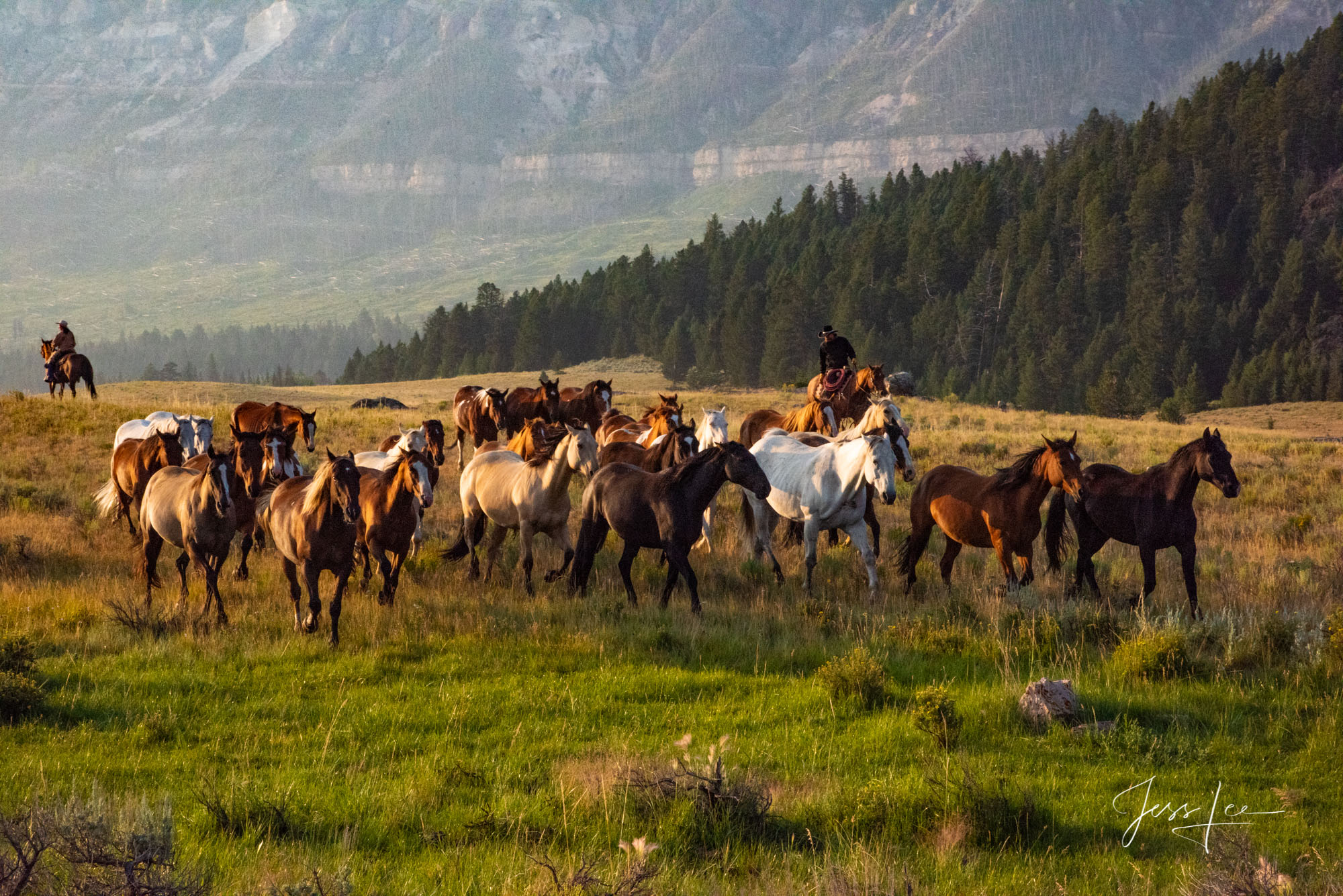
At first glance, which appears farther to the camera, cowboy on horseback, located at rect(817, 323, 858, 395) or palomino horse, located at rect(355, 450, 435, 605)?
cowboy on horseback, located at rect(817, 323, 858, 395)

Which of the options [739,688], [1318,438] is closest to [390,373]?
[1318,438]

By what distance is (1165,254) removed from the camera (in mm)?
88000

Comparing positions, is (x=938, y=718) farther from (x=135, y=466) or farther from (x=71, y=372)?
(x=71, y=372)

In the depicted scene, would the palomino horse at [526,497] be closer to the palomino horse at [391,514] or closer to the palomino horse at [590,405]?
the palomino horse at [391,514]

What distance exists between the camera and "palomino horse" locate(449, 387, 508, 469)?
2428 cm

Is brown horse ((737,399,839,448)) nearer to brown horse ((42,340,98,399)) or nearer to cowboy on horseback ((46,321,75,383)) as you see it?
brown horse ((42,340,98,399))

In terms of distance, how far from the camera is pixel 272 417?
73.0 ft

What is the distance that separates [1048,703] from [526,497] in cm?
760

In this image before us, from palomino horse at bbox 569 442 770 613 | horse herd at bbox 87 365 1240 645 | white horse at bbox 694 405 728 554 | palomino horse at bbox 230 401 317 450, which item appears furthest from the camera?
palomino horse at bbox 230 401 317 450

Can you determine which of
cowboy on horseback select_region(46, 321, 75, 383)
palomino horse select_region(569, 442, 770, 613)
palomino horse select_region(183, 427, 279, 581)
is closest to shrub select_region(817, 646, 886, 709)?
palomino horse select_region(569, 442, 770, 613)

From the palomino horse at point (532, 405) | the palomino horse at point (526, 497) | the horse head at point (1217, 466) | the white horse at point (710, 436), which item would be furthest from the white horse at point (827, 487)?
the palomino horse at point (532, 405)

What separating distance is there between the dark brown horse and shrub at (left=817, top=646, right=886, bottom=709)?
14477 mm

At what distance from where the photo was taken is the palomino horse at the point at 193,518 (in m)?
12.1
